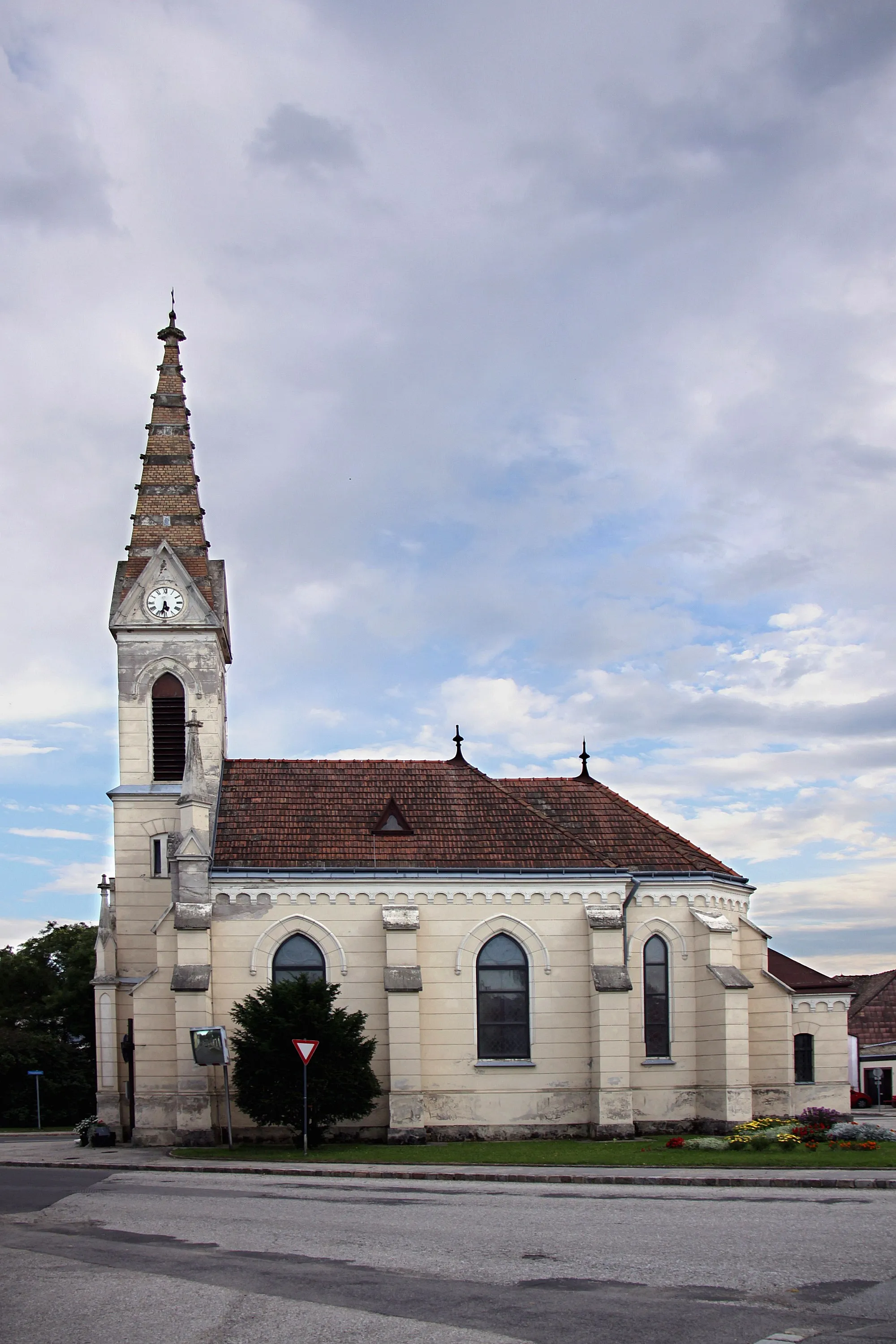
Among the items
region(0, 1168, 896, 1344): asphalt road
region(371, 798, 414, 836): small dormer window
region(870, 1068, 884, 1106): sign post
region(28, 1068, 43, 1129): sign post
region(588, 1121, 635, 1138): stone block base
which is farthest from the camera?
region(870, 1068, 884, 1106): sign post

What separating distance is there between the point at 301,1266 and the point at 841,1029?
2792 cm

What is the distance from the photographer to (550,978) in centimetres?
3553

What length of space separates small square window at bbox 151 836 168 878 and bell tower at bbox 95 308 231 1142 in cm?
3

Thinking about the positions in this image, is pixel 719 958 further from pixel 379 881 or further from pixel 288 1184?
pixel 288 1184

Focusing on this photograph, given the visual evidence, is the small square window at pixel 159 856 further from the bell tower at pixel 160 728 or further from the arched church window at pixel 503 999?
the arched church window at pixel 503 999

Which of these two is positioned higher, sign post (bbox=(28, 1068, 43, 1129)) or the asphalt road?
the asphalt road

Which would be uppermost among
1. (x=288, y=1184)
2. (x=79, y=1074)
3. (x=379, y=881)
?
(x=379, y=881)

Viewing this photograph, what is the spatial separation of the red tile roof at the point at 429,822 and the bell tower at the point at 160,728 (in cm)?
131

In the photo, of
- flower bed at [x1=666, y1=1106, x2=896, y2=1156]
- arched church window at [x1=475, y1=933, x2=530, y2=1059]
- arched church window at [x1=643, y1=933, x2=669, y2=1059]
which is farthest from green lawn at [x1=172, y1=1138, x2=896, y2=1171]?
arched church window at [x1=643, y1=933, x2=669, y2=1059]

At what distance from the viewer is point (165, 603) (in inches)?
1598

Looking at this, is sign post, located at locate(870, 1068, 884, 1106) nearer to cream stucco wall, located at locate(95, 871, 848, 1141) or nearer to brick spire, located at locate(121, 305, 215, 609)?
cream stucco wall, located at locate(95, 871, 848, 1141)

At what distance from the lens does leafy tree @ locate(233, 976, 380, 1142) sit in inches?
1216

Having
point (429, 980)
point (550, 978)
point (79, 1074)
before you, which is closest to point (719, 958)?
point (550, 978)

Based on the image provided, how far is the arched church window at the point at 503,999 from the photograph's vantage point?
35281mm
